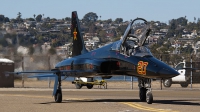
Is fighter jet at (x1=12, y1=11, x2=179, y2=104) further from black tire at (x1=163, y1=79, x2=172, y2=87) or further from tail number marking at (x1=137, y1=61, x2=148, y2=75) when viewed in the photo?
black tire at (x1=163, y1=79, x2=172, y2=87)

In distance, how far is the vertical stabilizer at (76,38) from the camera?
32.9 m

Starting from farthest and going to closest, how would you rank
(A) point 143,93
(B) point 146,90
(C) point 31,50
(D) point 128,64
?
1. (C) point 31,50
2. (A) point 143,93
3. (B) point 146,90
4. (D) point 128,64

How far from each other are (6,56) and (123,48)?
29518 millimetres

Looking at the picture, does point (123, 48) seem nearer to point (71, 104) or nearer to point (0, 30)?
point (71, 104)

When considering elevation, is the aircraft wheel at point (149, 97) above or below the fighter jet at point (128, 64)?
below

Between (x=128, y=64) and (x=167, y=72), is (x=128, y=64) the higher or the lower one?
the higher one

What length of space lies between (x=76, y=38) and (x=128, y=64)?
7685mm

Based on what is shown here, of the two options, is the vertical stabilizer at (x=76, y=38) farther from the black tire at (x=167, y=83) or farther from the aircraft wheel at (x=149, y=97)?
the black tire at (x=167, y=83)

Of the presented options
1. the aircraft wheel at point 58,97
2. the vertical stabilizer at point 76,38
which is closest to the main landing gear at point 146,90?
the aircraft wheel at point 58,97

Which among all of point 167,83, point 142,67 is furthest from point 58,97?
point 167,83

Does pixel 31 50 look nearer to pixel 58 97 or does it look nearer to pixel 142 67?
pixel 58 97

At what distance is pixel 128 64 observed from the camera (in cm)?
2630

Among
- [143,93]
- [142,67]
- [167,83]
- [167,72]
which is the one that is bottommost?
[167,83]

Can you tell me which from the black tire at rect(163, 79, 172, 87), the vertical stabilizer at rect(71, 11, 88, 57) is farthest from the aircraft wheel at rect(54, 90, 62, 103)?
the black tire at rect(163, 79, 172, 87)
